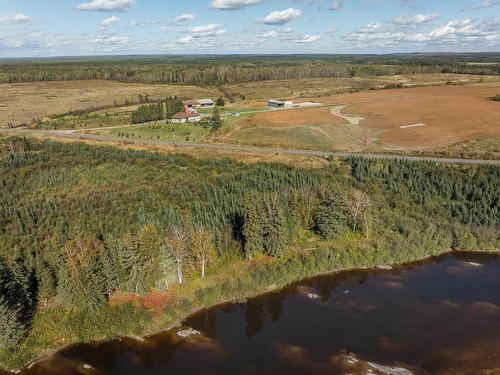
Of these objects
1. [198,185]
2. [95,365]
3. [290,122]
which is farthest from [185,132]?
[95,365]

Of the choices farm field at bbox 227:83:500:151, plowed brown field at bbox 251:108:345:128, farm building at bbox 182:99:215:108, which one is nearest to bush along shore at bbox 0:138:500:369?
farm field at bbox 227:83:500:151

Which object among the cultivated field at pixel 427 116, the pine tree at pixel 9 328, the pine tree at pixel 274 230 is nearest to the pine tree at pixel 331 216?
the pine tree at pixel 274 230

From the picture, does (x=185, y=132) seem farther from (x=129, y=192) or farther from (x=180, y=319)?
(x=180, y=319)

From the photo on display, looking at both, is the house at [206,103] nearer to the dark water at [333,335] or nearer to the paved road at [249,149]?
the paved road at [249,149]

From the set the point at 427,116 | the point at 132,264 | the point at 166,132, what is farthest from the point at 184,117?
the point at 132,264

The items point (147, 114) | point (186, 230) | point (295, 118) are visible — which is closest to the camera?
point (186, 230)

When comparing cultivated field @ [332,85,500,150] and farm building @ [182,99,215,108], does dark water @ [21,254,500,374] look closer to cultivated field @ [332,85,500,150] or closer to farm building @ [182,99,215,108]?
cultivated field @ [332,85,500,150]

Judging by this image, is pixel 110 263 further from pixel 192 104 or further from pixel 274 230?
pixel 192 104
